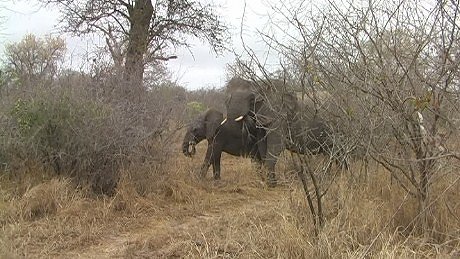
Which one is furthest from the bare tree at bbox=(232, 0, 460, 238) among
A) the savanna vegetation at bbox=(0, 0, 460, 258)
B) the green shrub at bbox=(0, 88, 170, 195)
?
the green shrub at bbox=(0, 88, 170, 195)

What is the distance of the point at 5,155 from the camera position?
25.2 ft

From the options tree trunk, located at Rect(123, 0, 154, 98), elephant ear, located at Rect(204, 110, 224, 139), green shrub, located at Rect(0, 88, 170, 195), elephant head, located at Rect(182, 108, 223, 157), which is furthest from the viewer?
elephant head, located at Rect(182, 108, 223, 157)

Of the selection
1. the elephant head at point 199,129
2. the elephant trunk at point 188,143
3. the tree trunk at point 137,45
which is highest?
the tree trunk at point 137,45

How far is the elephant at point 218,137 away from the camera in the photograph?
10.9 metres

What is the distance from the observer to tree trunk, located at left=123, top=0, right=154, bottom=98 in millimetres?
9594

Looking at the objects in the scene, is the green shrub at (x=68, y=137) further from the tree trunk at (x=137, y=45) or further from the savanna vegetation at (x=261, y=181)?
the tree trunk at (x=137, y=45)

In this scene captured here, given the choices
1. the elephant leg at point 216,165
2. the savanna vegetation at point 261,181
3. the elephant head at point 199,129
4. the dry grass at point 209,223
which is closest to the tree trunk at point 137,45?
the savanna vegetation at point 261,181

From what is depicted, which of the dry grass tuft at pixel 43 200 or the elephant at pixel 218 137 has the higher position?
the elephant at pixel 218 137

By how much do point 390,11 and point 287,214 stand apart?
7.71ft

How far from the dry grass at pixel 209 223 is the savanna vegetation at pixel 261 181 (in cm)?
2

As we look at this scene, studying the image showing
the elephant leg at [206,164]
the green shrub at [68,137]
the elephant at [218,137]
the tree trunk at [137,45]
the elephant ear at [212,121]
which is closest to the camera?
the green shrub at [68,137]

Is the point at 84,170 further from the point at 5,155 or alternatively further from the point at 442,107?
the point at 442,107

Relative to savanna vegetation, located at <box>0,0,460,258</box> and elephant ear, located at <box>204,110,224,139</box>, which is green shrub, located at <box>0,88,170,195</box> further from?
elephant ear, located at <box>204,110,224,139</box>

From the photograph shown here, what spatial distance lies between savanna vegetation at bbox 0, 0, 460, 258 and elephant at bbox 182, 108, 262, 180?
1236 mm
